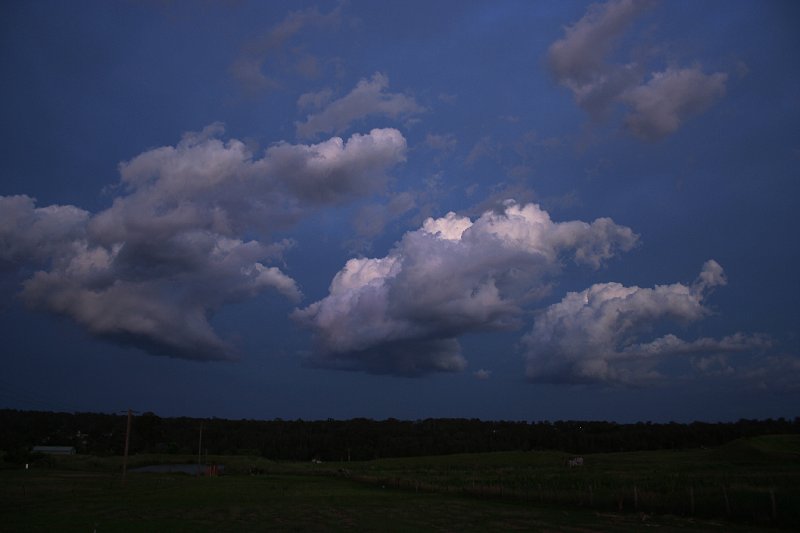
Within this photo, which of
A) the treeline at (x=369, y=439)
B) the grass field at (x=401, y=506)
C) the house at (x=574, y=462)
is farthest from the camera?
the treeline at (x=369, y=439)

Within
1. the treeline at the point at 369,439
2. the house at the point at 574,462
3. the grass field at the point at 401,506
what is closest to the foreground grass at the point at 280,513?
the grass field at the point at 401,506

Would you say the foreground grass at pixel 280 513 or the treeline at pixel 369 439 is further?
the treeline at pixel 369 439

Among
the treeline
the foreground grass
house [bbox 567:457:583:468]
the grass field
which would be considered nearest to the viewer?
the foreground grass

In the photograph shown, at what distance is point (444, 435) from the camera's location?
600ft

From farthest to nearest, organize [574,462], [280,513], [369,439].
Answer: [369,439] < [574,462] < [280,513]

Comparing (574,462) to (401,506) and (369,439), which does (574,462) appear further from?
(369,439)

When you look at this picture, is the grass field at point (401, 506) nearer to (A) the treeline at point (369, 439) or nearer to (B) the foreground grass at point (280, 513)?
(B) the foreground grass at point (280, 513)

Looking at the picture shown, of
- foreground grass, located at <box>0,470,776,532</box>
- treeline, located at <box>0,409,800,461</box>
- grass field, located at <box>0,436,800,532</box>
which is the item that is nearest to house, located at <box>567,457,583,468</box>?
grass field, located at <box>0,436,800,532</box>

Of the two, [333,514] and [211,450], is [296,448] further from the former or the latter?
[333,514]

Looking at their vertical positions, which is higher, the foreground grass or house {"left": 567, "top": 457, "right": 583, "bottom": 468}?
the foreground grass

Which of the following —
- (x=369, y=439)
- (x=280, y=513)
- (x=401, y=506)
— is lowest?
(x=369, y=439)

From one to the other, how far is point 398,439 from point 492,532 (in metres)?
145

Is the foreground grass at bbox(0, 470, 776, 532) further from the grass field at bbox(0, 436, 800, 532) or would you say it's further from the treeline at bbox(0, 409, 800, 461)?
the treeline at bbox(0, 409, 800, 461)

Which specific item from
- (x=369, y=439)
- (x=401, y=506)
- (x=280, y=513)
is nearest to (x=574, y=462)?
(x=401, y=506)
